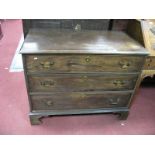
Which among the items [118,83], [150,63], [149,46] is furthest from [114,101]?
[149,46]

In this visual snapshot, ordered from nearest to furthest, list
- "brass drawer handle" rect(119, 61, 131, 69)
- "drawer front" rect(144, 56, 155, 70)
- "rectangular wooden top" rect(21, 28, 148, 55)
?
"rectangular wooden top" rect(21, 28, 148, 55) < "brass drawer handle" rect(119, 61, 131, 69) < "drawer front" rect(144, 56, 155, 70)

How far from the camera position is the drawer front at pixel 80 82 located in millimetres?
1534

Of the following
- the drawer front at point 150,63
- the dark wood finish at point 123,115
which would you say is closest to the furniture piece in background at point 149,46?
the drawer front at point 150,63

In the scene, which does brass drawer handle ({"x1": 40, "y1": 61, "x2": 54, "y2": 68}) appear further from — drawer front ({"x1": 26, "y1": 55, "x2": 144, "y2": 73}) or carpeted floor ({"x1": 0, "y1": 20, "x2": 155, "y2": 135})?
carpeted floor ({"x1": 0, "y1": 20, "x2": 155, "y2": 135})

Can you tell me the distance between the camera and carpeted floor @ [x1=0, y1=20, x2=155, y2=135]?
70.9 inches

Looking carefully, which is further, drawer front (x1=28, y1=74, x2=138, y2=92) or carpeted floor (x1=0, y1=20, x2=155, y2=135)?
carpeted floor (x1=0, y1=20, x2=155, y2=135)

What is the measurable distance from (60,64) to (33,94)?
0.39 metres

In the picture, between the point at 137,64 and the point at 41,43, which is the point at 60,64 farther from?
the point at 137,64

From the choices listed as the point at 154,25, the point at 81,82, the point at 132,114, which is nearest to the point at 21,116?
the point at 81,82

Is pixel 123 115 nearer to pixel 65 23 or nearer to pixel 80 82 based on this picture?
pixel 80 82

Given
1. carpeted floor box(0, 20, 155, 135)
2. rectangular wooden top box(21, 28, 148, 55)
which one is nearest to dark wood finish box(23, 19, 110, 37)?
rectangular wooden top box(21, 28, 148, 55)

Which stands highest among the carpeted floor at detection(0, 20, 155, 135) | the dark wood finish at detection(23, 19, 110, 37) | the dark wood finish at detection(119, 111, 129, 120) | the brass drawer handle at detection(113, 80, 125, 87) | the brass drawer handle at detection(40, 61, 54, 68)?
the dark wood finish at detection(23, 19, 110, 37)

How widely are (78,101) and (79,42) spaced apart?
567mm

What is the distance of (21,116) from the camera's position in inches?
75.5
